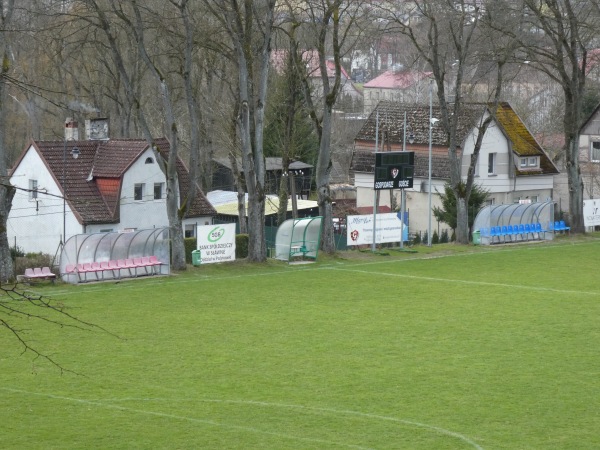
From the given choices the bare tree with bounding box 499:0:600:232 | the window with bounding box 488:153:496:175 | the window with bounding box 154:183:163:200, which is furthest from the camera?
the window with bounding box 488:153:496:175

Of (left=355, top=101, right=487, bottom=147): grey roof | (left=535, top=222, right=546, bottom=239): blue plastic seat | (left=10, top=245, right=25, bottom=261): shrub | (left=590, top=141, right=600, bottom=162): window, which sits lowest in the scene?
(left=10, top=245, right=25, bottom=261): shrub

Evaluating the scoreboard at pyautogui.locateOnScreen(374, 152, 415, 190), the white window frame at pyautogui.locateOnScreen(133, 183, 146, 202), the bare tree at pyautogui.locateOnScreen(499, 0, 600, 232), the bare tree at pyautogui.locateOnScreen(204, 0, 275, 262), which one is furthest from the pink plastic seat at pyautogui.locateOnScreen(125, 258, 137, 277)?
the bare tree at pyautogui.locateOnScreen(499, 0, 600, 232)

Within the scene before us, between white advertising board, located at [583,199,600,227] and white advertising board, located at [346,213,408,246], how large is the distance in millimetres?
12231

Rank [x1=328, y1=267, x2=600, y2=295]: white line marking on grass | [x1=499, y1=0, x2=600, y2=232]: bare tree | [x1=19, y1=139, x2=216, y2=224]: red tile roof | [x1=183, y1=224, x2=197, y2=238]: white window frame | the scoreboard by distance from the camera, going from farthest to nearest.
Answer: [x1=183, y1=224, x2=197, y2=238]: white window frame, [x1=19, y1=139, x2=216, y2=224]: red tile roof, [x1=499, y1=0, x2=600, y2=232]: bare tree, the scoreboard, [x1=328, y1=267, x2=600, y2=295]: white line marking on grass

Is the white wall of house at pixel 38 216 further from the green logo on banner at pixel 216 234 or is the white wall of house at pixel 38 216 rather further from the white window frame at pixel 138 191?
the green logo on banner at pixel 216 234

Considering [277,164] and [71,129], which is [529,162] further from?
[71,129]

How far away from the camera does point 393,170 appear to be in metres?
41.7

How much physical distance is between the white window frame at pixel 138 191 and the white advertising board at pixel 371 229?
12315 mm

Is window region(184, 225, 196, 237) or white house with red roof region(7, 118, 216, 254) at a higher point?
white house with red roof region(7, 118, 216, 254)

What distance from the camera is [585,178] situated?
69312mm

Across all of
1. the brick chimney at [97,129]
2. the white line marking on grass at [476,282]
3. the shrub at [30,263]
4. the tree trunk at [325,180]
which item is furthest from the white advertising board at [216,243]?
the brick chimney at [97,129]

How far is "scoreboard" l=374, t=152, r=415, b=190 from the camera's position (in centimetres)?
4153

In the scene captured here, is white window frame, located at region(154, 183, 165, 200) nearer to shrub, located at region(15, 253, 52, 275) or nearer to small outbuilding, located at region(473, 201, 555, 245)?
shrub, located at region(15, 253, 52, 275)

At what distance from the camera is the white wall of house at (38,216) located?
4794 centimetres
